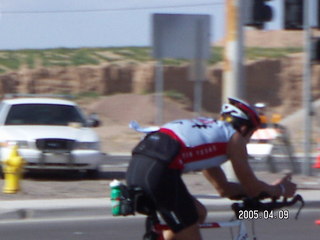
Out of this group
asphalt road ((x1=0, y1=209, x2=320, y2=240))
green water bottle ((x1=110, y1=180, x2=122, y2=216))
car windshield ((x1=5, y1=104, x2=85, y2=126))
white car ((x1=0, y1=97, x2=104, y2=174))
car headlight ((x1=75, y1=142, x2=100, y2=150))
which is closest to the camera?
green water bottle ((x1=110, y1=180, x2=122, y2=216))

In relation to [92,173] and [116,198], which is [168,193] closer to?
[116,198]

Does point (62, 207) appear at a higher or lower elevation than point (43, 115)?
lower

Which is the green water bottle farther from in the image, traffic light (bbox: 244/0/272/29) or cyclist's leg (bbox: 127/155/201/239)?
traffic light (bbox: 244/0/272/29)

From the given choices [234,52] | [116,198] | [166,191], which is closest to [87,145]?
[234,52]

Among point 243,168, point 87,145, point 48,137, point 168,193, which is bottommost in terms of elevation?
point 87,145

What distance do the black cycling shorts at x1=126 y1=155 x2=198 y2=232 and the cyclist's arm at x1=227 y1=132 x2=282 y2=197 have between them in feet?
1.11

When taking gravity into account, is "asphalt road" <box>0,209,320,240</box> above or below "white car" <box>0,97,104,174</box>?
below

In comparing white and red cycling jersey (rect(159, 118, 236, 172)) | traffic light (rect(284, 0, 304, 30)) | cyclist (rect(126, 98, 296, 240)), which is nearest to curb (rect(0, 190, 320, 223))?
traffic light (rect(284, 0, 304, 30))

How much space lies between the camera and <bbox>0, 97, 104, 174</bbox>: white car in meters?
13.8

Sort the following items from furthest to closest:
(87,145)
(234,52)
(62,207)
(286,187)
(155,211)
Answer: (87,145) < (234,52) < (62,207) < (286,187) < (155,211)

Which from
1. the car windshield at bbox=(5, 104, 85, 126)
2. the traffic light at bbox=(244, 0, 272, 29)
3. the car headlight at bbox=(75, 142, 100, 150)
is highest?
the traffic light at bbox=(244, 0, 272, 29)

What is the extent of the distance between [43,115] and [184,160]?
34.1 feet

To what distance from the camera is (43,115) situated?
15.1 metres

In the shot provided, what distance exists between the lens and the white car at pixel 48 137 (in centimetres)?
1376
